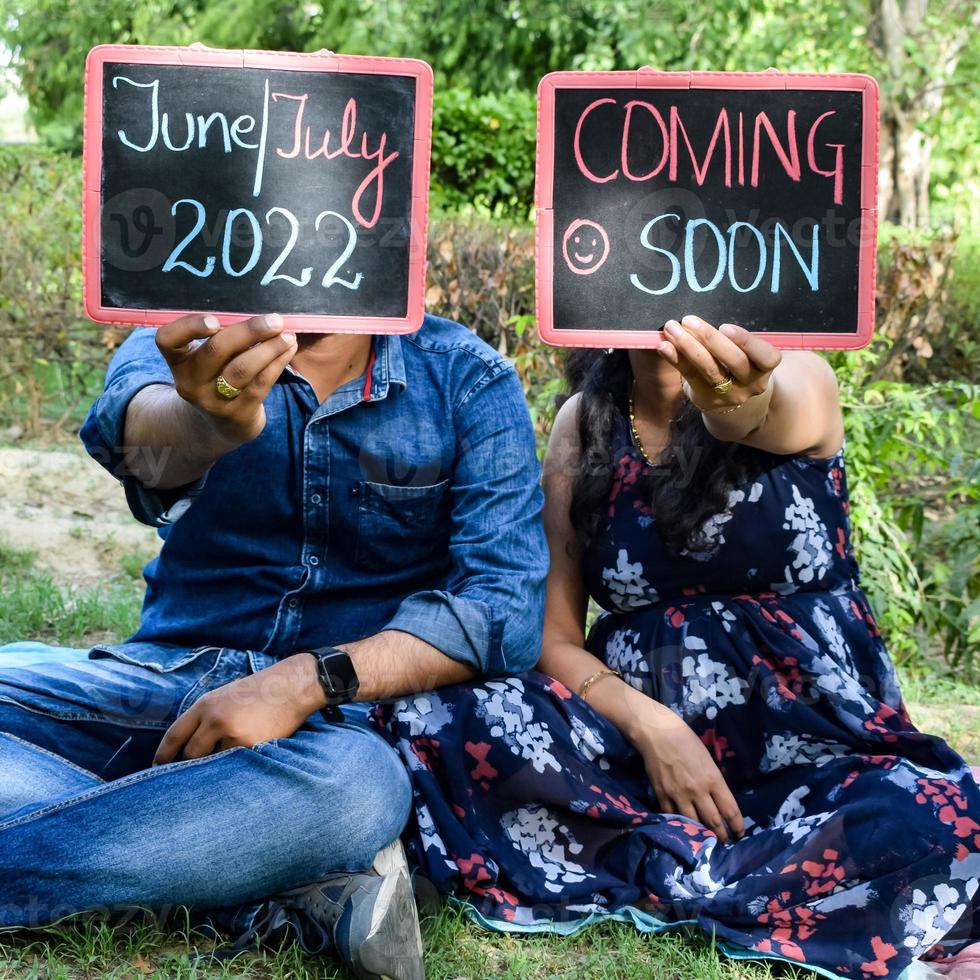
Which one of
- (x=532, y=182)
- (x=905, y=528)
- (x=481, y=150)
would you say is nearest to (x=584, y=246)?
(x=905, y=528)

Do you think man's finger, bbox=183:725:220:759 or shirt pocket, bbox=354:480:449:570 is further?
shirt pocket, bbox=354:480:449:570

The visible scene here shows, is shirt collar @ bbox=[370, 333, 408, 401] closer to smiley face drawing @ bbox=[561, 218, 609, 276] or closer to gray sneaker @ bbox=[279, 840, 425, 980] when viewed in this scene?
smiley face drawing @ bbox=[561, 218, 609, 276]

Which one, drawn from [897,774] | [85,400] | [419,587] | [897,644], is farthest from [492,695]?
[85,400]

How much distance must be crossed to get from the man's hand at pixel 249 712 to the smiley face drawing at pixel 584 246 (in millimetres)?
805

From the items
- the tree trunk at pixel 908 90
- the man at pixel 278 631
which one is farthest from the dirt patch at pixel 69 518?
the tree trunk at pixel 908 90

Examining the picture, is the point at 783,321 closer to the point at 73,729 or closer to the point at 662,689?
the point at 662,689

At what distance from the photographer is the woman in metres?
2.14

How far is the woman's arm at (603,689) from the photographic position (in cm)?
235

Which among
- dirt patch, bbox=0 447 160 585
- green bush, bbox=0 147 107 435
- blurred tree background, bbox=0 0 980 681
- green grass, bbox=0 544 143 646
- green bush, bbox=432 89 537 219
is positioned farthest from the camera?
green bush, bbox=432 89 537 219

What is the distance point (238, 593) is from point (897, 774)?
1232mm

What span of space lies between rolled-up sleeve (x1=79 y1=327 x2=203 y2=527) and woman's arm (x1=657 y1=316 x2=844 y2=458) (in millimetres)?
882

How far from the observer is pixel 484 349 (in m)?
2.56

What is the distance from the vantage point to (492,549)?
239 centimetres

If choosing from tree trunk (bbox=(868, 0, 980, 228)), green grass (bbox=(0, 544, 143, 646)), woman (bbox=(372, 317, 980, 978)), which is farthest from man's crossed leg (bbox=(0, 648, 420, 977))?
tree trunk (bbox=(868, 0, 980, 228))
